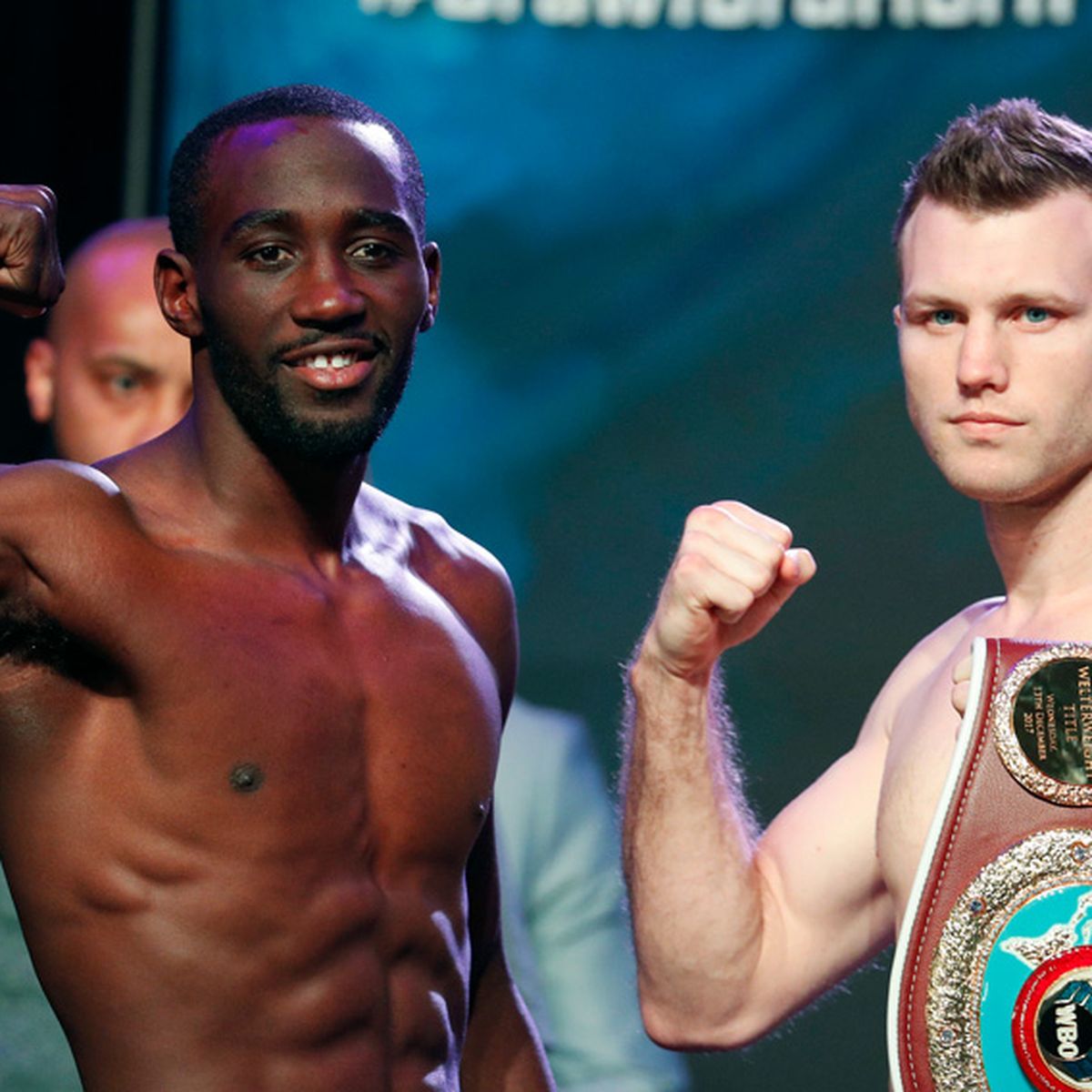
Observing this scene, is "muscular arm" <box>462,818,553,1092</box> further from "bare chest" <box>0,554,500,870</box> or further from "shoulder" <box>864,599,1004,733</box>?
"shoulder" <box>864,599,1004,733</box>

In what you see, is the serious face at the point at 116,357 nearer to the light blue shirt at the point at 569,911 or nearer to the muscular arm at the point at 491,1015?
the light blue shirt at the point at 569,911

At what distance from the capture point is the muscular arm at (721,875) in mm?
1961

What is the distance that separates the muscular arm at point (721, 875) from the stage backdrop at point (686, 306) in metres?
0.93

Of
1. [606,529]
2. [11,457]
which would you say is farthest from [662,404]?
[11,457]

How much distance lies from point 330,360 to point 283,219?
12cm

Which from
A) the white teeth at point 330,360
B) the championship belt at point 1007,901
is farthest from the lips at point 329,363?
the championship belt at point 1007,901

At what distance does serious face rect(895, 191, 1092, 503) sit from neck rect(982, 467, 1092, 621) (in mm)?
34

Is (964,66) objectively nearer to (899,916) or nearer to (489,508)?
(489,508)

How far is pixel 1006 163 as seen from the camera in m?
1.83

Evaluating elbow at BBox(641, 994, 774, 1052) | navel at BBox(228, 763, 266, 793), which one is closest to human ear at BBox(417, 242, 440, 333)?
navel at BBox(228, 763, 266, 793)

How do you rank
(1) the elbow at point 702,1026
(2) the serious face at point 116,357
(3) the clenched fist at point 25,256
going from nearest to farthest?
(3) the clenched fist at point 25,256
(1) the elbow at point 702,1026
(2) the serious face at point 116,357

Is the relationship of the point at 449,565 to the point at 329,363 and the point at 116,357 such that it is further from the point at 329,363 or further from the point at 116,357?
the point at 116,357

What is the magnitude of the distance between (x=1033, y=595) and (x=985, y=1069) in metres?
0.41

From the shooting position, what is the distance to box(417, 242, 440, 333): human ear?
5.94 feet
